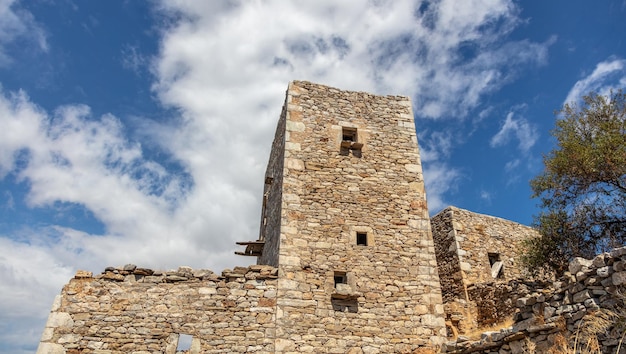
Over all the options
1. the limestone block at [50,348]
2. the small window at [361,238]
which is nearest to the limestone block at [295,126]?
the small window at [361,238]

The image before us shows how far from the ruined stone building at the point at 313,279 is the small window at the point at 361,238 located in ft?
0.08

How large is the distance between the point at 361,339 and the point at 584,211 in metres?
7.84

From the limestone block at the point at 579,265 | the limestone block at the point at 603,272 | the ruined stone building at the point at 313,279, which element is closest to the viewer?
the limestone block at the point at 603,272

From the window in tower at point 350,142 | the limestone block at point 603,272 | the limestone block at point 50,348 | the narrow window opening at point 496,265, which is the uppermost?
the window in tower at point 350,142

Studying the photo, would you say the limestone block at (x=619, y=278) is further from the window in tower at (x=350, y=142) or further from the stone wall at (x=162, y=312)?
the window in tower at (x=350, y=142)

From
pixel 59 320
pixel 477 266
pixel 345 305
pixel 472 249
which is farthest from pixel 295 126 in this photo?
pixel 477 266

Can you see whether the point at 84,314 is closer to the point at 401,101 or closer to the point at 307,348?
the point at 307,348

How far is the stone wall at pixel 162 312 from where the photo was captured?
29.4 feet

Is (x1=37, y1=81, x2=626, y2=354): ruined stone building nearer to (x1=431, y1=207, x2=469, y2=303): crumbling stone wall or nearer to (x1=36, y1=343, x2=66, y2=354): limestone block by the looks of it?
(x1=36, y1=343, x2=66, y2=354): limestone block

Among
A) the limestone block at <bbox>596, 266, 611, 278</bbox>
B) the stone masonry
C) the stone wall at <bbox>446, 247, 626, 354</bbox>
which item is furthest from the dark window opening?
the limestone block at <bbox>596, 266, 611, 278</bbox>

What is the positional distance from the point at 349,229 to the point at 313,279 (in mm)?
1597

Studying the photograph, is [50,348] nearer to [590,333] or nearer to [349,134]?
[349,134]

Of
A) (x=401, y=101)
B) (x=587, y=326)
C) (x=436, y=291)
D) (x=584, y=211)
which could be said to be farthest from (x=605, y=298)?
(x=401, y=101)

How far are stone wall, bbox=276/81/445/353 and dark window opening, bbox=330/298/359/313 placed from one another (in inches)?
0.9
